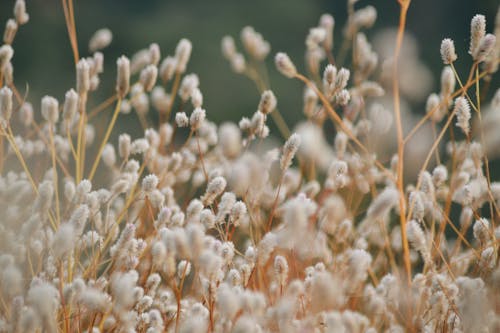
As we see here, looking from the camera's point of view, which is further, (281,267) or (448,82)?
(448,82)

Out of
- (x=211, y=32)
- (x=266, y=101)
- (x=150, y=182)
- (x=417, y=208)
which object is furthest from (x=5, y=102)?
(x=211, y=32)

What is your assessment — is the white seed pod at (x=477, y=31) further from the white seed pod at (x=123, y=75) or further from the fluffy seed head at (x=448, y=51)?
the white seed pod at (x=123, y=75)

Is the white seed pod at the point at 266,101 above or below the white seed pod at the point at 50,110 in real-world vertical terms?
below

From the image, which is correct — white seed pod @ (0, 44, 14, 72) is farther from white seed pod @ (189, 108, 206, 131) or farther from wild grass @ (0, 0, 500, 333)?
white seed pod @ (189, 108, 206, 131)

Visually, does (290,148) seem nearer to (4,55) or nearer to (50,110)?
(50,110)

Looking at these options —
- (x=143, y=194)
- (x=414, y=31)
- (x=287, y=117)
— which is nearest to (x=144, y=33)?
(x=287, y=117)

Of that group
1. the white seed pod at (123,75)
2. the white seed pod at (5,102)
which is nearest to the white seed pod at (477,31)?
the white seed pod at (123,75)
